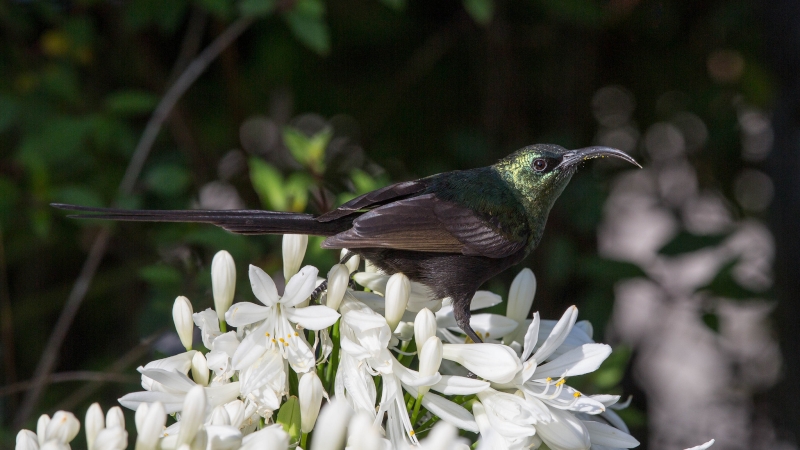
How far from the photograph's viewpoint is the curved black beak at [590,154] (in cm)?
168

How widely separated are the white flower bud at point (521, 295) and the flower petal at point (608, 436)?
251 millimetres

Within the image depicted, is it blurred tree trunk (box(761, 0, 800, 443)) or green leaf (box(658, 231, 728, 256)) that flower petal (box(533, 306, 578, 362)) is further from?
blurred tree trunk (box(761, 0, 800, 443))

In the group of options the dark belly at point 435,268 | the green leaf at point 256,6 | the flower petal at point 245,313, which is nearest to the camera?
the flower petal at point 245,313

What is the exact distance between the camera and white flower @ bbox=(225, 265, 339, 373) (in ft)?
4.02

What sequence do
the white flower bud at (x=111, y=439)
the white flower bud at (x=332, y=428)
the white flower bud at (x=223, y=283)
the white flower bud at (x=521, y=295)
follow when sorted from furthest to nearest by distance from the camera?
the white flower bud at (x=521, y=295) → the white flower bud at (x=223, y=283) → the white flower bud at (x=111, y=439) → the white flower bud at (x=332, y=428)

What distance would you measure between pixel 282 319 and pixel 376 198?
397 mm

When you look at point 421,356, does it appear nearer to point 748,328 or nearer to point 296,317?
point 296,317

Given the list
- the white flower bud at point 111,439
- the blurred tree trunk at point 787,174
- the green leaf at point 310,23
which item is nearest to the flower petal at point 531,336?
the white flower bud at point 111,439

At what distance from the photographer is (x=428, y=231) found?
1.62 metres

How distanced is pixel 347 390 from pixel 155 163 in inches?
75.9

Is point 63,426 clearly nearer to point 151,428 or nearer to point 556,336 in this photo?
point 151,428

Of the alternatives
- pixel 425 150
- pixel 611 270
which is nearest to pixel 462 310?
pixel 611 270

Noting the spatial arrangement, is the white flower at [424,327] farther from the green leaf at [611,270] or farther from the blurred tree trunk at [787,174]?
the blurred tree trunk at [787,174]

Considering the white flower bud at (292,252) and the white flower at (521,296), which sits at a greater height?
the white flower bud at (292,252)
